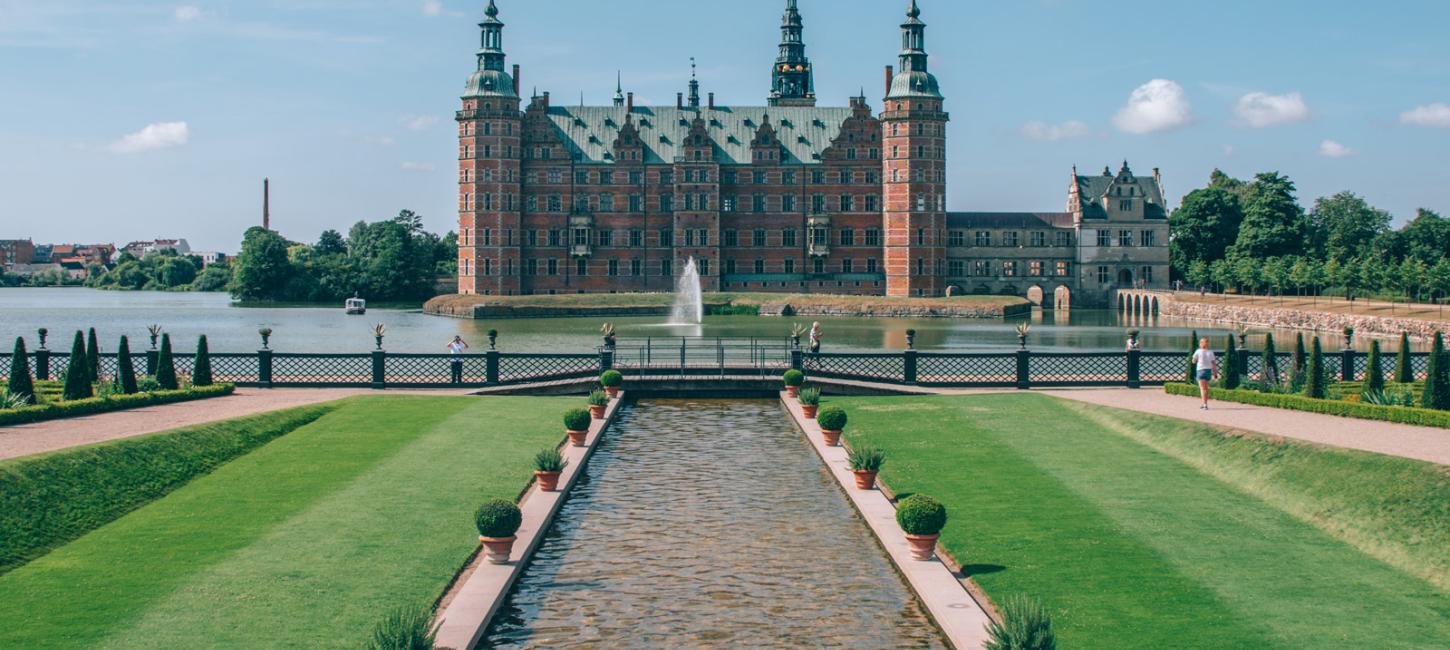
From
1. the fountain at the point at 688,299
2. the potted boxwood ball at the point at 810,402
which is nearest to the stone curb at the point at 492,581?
the potted boxwood ball at the point at 810,402

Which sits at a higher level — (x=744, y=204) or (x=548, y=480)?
(x=744, y=204)

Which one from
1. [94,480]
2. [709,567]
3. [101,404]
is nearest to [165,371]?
[101,404]

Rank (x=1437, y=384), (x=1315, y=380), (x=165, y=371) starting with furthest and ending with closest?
(x=165, y=371)
(x=1315, y=380)
(x=1437, y=384)

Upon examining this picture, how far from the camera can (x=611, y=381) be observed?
34625mm

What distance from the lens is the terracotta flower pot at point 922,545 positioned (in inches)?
650

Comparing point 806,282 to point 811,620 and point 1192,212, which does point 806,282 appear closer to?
point 1192,212

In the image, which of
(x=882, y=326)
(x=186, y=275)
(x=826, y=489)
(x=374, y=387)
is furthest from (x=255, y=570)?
(x=186, y=275)

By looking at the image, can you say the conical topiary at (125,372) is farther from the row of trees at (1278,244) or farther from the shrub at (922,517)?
the row of trees at (1278,244)

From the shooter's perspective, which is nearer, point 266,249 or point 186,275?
point 266,249

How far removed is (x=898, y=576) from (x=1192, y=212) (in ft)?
376

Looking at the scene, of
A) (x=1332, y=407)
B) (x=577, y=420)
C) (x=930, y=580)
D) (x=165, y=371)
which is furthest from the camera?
(x=165, y=371)

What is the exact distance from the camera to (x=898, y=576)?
1667 cm

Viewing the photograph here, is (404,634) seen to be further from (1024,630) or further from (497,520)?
(1024,630)

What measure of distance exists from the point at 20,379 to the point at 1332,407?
27.6 m
